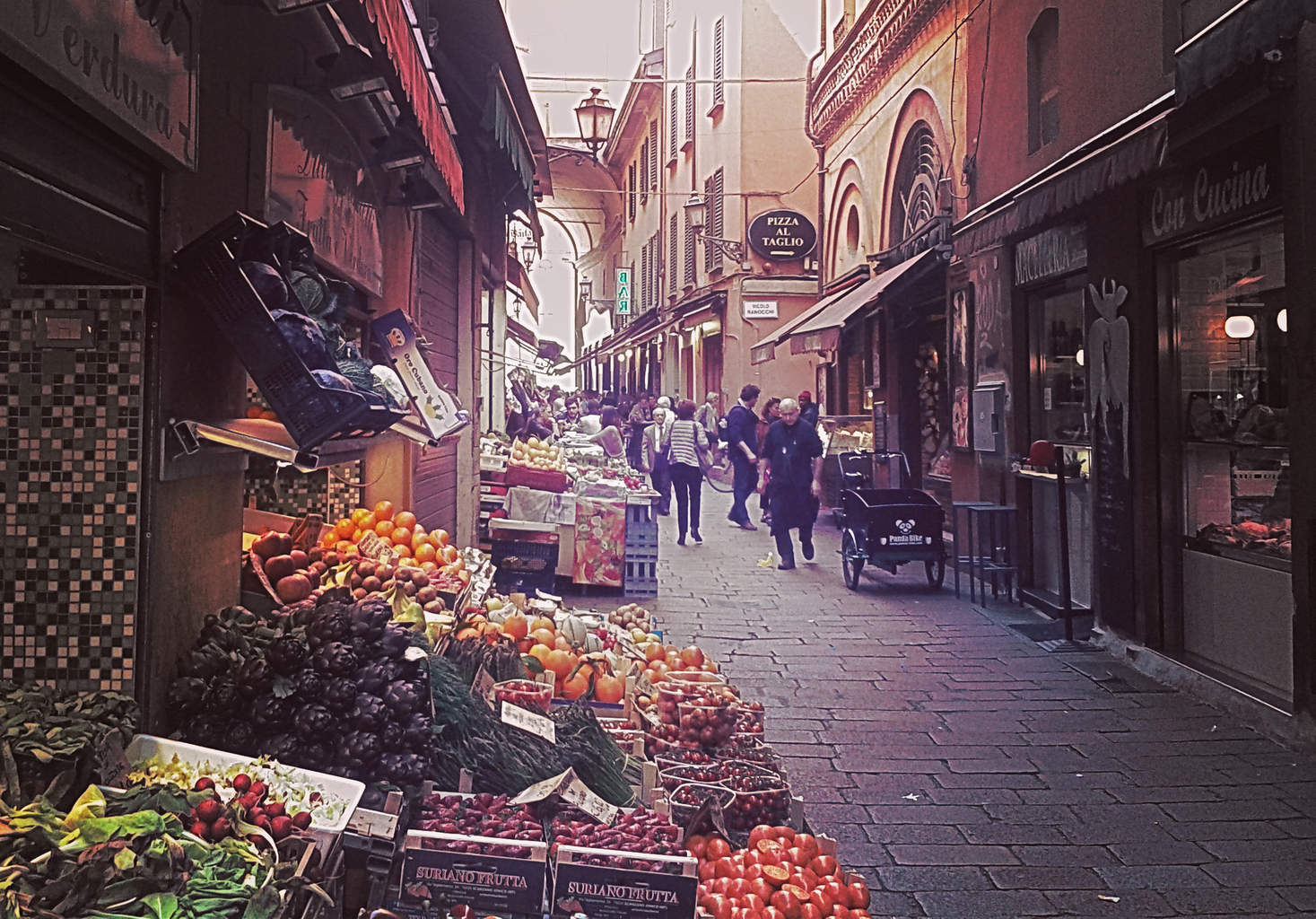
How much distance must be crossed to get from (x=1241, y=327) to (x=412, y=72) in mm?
5672

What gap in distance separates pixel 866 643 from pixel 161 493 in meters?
6.44

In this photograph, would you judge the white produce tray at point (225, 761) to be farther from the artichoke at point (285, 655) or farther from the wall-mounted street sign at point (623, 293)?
the wall-mounted street sign at point (623, 293)

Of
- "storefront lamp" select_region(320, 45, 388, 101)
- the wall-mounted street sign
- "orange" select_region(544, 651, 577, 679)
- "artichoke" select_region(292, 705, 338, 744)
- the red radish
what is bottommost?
"orange" select_region(544, 651, 577, 679)

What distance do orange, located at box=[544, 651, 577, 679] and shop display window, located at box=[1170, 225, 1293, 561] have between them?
4.41 m

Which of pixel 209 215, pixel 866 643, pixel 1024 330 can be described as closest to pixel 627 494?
pixel 866 643

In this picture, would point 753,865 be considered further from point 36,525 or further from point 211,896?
point 36,525

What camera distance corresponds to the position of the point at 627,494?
10.9 meters

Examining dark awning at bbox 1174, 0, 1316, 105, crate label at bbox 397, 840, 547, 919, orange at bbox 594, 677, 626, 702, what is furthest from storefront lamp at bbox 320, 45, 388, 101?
dark awning at bbox 1174, 0, 1316, 105

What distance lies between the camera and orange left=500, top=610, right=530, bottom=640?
5719 millimetres

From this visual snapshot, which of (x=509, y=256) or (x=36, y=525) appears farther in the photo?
(x=509, y=256)

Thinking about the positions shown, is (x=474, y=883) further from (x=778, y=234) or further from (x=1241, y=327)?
(x=778, y=234)

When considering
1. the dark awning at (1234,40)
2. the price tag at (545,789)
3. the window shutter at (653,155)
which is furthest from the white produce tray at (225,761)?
the window shutter at (653,155)

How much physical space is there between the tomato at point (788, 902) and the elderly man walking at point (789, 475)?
949cm

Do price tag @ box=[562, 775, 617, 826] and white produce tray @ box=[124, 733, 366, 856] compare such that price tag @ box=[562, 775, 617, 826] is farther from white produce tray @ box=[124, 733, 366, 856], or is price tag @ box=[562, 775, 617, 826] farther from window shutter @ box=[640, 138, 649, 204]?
window shutter @ box=[640, 138, 649, 204]
